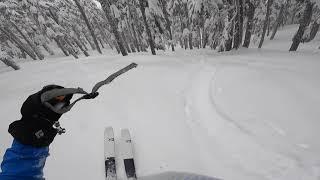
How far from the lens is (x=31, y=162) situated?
2.10m

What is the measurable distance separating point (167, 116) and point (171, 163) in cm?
216

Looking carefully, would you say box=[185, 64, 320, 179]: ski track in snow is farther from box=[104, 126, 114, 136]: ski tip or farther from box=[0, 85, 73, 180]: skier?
box=[0, 85, 73, 180]: skier

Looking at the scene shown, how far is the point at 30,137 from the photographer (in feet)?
6.88

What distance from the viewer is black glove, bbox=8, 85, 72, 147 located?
2082 mm

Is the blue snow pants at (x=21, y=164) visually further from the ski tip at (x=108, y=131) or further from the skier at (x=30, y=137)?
the ski tip at (x=108, y=131)

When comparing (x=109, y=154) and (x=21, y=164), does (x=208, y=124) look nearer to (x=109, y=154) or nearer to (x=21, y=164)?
(x=109, y=154)

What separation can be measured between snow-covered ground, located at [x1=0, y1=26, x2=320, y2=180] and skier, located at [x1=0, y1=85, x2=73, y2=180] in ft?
11.4

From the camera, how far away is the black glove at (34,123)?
2082mm

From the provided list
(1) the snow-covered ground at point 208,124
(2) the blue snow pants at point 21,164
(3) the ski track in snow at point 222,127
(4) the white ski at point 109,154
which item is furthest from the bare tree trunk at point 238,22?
(2) the blue snow pants at point 21,164

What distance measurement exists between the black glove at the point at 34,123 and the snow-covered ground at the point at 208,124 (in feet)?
11.7

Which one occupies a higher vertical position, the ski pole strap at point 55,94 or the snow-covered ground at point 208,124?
the ski pole strap at point 55,94

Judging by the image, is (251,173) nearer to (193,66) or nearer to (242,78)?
(242,78)

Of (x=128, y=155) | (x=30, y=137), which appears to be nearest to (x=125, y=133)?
(x=128, y=155)

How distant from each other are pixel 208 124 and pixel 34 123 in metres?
5.15
